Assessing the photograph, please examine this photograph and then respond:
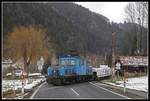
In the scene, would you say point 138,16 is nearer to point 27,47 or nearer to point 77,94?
point 27,47

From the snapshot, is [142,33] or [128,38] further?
[128,38]

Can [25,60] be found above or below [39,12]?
below

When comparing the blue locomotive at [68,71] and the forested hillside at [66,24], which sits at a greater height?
the forested hillside at [66,24]

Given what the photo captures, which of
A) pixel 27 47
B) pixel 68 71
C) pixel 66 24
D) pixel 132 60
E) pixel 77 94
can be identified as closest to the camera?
pixel 77 94

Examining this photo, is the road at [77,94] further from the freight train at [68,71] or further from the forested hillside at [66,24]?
the forested hillside at [66,24]

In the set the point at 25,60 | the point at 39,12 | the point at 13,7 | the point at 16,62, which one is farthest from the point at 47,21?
the point at 25,60

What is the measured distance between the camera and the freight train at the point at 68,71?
4390 centimetres

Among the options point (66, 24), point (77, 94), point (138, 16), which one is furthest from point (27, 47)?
point (66, 24)

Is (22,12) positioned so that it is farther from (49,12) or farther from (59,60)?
(59,60)

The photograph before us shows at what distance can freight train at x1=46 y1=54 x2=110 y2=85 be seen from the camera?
43903 mm

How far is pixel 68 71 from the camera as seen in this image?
45.1 m

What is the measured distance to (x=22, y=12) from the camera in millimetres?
150250

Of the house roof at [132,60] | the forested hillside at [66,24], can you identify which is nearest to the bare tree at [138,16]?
the house roof at [132,60]

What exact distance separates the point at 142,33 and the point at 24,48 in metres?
25.8
